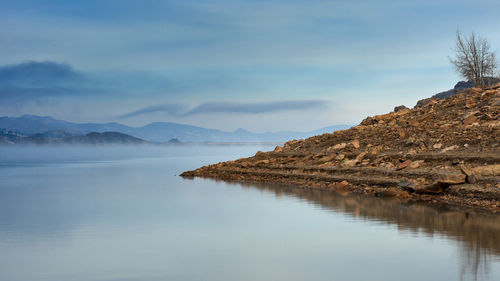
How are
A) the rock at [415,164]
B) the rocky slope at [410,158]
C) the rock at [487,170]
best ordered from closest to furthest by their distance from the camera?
the rock at [487,170], the rocky slope at [410,158], the rock at [415,164]

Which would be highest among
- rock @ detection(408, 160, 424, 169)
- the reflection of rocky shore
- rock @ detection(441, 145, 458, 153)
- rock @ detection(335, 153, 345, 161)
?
rock @ detection(441, 145, 458, 153)

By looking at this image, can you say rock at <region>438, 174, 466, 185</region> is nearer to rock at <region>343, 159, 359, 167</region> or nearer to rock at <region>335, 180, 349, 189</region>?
rock at <region>335, 180, 349, 189</region>

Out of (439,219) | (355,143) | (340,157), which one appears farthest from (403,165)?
(439,219)

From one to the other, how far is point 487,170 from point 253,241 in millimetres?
13706

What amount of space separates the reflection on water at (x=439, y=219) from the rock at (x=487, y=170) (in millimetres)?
3382

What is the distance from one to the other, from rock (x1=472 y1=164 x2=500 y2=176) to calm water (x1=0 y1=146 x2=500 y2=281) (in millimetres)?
4169

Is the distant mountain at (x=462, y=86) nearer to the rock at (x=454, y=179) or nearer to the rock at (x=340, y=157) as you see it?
the rock at (x=340, y=157)

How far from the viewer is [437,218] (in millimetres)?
18312

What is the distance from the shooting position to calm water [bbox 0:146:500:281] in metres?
11.5

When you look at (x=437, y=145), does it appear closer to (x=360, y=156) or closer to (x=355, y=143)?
(x=360, y=156)

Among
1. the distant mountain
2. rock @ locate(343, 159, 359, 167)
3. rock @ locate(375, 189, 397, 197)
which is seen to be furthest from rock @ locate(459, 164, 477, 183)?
the distant mountain

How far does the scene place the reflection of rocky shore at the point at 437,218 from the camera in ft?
42.7

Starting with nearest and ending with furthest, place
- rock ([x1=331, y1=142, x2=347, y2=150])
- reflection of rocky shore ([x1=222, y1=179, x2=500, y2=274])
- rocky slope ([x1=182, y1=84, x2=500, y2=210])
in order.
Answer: reflection of rocky shore ([x1=222, y1=179, x2=500, y2=274])
rocky slope ([x1=182, y1=84, x2=500, y2=210])
rock ([x1=331, y1=142, x2=347, y2=150])

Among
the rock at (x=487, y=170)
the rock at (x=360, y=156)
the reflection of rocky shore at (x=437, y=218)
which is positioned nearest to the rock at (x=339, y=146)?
the rock at (x=360, y=156)
